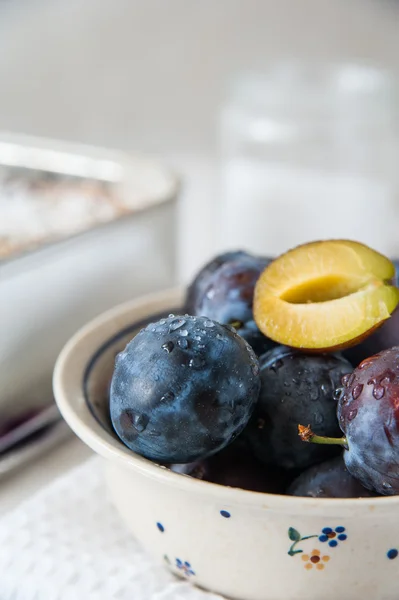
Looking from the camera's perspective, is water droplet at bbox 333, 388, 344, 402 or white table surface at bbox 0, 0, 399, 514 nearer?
water droplet at bbox 333, 388, 344, 402

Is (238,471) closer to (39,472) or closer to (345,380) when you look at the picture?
(345,380)

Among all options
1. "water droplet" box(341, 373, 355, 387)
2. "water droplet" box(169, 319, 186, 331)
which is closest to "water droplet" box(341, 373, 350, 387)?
"water droplet" box(341, 373, 355, 387)

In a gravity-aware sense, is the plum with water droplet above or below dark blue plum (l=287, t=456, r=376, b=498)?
above

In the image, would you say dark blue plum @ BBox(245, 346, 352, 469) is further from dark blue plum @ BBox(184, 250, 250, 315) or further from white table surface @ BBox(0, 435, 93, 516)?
white table surface @ BBox(0, 435, 93, 516)

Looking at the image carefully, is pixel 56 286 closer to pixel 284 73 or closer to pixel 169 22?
pixel 284 73

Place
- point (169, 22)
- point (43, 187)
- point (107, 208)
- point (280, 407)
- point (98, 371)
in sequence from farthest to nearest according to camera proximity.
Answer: point (169, 22), point (43, 187), point (107, 208), point (98, 371), point (280, 407)

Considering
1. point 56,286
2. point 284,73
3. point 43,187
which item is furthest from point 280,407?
point 284,73
